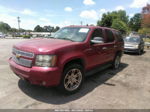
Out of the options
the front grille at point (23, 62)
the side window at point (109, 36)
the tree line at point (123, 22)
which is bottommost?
the front grille at point (23, 62)

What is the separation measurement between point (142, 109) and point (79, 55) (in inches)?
76.5

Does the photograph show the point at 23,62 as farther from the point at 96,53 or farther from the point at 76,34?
the point at 96,53

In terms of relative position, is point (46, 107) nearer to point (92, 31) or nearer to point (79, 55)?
point (79, 55)

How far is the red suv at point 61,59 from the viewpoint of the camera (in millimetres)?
2822

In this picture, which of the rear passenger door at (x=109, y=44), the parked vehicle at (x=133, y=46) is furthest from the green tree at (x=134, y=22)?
the rear passenger door at (x=109, y=44)

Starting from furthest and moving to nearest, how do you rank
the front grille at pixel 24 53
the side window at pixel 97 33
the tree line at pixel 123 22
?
→ 1. the tree line at pixel 123 22
2. the side window at pixel 97 33
3. the front grille at pixel 24 53

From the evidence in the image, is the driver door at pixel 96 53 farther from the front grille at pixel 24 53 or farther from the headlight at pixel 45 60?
the front grille at pixel 24 53

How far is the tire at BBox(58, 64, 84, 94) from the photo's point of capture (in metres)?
3.18

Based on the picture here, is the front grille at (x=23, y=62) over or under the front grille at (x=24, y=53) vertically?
under

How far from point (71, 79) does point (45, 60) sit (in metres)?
0.99

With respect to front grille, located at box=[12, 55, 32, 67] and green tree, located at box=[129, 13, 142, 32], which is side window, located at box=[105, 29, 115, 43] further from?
green tree, located at box=[129, 13, 142, 32]

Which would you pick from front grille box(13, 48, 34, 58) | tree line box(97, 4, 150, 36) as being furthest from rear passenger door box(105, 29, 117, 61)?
tree line box(97, 4, 150, 36)

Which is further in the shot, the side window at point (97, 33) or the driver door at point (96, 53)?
the side window at point (97, 33)

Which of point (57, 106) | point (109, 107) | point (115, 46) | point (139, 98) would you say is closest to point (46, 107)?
point (57, 106)
